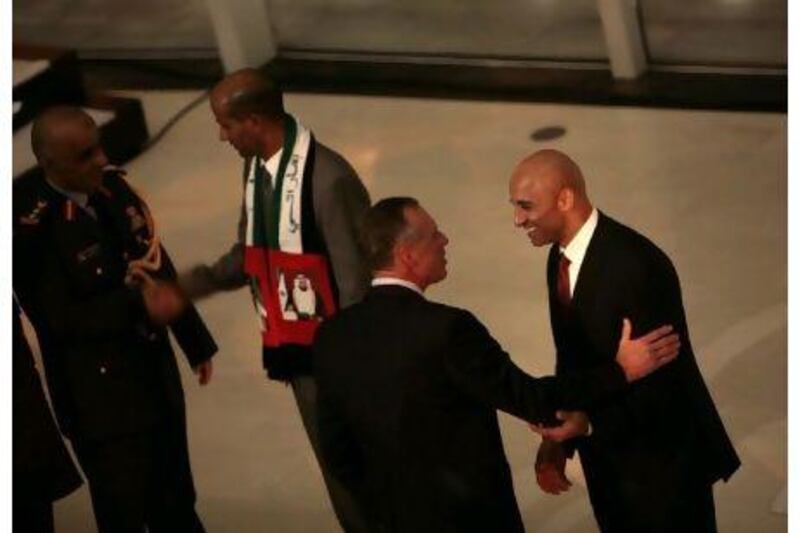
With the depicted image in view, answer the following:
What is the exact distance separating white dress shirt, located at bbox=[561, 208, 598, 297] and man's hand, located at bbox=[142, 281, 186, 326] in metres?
1.27

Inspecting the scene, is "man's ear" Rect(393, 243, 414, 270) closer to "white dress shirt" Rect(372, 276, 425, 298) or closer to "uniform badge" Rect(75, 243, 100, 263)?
"white dress shirt" Rect(372, 276, 425, 298)

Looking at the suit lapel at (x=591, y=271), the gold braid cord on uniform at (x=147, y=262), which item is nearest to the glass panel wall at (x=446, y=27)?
the gold braid cord on uniform at (x=147, y=262)

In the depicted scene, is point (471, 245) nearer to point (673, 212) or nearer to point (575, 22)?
point (673, 212)

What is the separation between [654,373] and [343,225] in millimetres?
1104

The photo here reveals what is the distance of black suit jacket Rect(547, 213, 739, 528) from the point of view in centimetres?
432

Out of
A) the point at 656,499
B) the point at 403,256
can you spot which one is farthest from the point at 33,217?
the point at 656,499

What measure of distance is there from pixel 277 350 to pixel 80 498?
5.53 ft

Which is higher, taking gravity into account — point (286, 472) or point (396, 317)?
point (396, 317)

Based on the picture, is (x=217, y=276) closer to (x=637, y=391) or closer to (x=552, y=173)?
(x=552, y=173)

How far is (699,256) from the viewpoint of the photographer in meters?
7.37

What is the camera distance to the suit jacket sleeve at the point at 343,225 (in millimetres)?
5070

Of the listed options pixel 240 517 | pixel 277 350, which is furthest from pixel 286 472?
pixel 277 350

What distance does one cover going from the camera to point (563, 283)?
14.7ft
